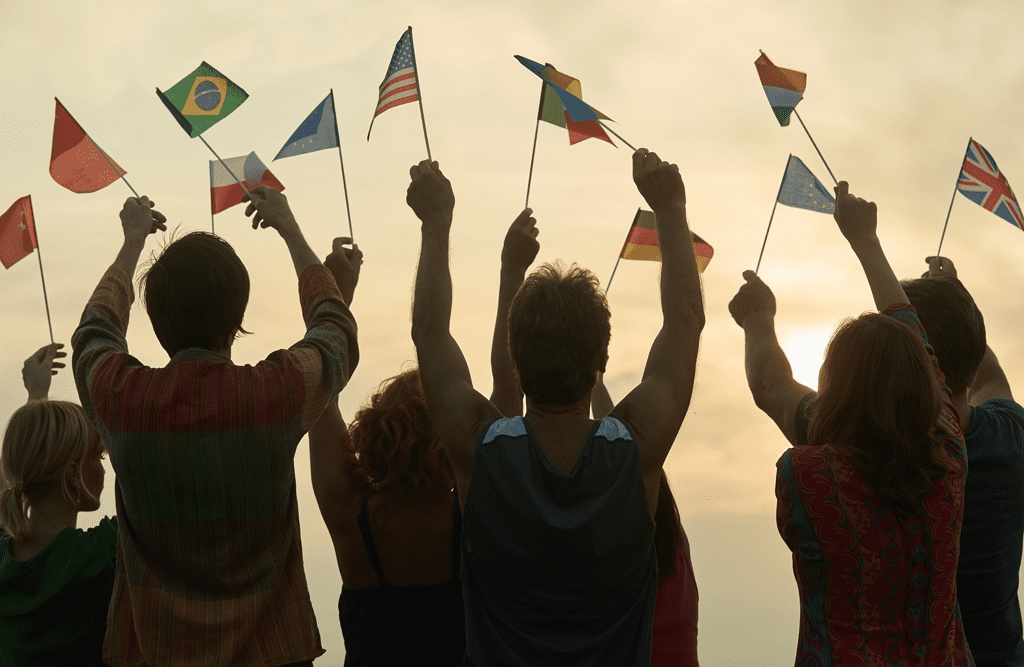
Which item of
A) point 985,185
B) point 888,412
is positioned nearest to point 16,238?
point 888,412

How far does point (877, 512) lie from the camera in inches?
106

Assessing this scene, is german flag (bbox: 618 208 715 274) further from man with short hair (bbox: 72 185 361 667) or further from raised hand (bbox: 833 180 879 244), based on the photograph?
man with short hair (bbox: 72 185 361 667)

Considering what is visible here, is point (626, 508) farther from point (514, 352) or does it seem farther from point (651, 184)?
point (651, 184)

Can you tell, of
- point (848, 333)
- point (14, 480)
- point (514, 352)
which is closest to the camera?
point (514, 352)

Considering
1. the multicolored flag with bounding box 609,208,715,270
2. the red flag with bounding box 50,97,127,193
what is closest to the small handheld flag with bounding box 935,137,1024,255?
the multicolored flag with bounding box 609,208,715,270

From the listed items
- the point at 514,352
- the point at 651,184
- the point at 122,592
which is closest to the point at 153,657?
the point at 122,592

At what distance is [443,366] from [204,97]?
2.94 meters

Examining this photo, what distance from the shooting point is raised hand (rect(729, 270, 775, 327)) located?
373cm

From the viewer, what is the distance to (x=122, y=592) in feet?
8.68

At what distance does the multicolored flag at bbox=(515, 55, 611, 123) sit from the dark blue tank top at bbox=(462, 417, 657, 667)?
92.0 inches

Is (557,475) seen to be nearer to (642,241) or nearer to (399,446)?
(399,446)

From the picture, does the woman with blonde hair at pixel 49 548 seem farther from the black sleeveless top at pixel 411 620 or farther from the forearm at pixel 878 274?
the forearm at pixel 878 274

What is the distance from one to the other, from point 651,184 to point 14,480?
2.38 m

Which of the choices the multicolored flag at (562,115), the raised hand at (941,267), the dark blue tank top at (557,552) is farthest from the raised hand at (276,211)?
the raised hand at (941,267)
